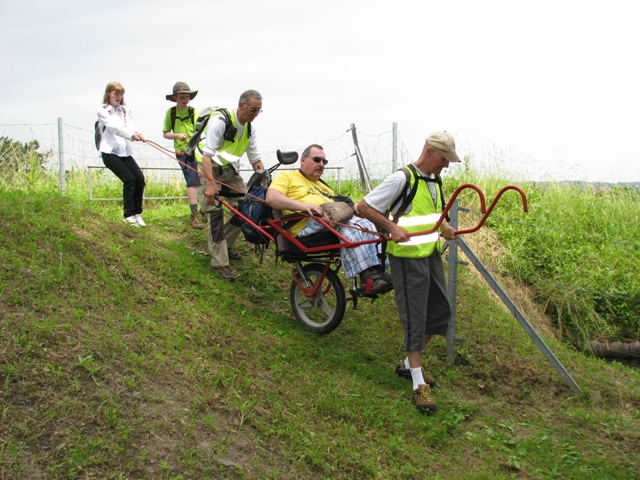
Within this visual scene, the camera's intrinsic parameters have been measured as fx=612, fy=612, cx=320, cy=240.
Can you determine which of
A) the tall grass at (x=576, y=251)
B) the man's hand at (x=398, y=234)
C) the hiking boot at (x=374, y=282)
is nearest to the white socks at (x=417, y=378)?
the hiking boot at (x=374, y=282)

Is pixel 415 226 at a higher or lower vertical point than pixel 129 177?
lower

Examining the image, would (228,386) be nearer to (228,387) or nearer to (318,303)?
(228,387)

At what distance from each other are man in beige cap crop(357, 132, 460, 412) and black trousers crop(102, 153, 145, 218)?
12.9 feet

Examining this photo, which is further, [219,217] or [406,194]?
[219,217]

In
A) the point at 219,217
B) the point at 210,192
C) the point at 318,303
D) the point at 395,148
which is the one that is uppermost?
the point at 395,148

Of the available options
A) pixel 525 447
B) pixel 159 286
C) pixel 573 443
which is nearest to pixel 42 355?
pixel 159 286

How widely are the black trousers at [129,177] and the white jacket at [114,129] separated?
10cm

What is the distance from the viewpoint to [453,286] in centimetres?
604

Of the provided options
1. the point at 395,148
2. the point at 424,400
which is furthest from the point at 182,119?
the point at 395,148

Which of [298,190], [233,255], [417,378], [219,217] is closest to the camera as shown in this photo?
[417,378]

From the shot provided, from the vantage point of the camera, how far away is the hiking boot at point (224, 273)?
7.18 m

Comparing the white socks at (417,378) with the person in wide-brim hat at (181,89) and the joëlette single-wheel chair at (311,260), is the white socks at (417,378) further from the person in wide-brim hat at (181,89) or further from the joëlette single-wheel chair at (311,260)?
the person in wide-brim hat at (181,89)

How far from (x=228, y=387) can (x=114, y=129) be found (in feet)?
13.7

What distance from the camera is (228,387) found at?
464 cm
